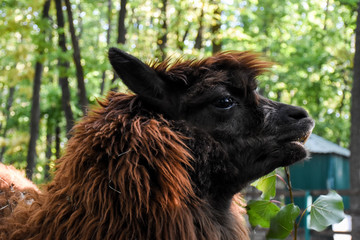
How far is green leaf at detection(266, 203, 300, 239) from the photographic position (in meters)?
3.17

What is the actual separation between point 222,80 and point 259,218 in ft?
3.80

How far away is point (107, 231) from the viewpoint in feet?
7.79

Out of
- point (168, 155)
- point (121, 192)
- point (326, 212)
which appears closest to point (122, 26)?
point (326, 212)

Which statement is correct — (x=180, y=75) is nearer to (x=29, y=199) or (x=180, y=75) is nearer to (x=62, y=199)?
(x=62, y=199)

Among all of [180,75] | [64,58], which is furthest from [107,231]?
[64,58]

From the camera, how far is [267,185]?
3498 mm

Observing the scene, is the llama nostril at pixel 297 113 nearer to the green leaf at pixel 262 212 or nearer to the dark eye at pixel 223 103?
the dark eye at pixel 223 103

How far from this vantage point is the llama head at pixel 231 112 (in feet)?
9.34

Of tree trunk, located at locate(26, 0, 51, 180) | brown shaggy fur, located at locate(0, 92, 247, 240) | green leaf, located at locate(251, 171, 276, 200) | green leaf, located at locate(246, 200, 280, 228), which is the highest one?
brown shaggy fur, located at locate(0, 92, 247, 240)

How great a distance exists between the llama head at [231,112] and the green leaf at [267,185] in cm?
56

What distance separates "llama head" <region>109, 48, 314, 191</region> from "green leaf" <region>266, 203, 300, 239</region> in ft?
1.44

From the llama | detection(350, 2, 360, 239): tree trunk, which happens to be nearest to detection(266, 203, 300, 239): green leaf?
the llama

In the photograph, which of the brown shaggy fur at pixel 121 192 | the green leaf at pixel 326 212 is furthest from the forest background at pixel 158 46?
the green leaf at pixel 326 212

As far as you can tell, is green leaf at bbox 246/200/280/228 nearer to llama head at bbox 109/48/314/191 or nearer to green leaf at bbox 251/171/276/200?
green leaf at bbox 251/171/276/200
